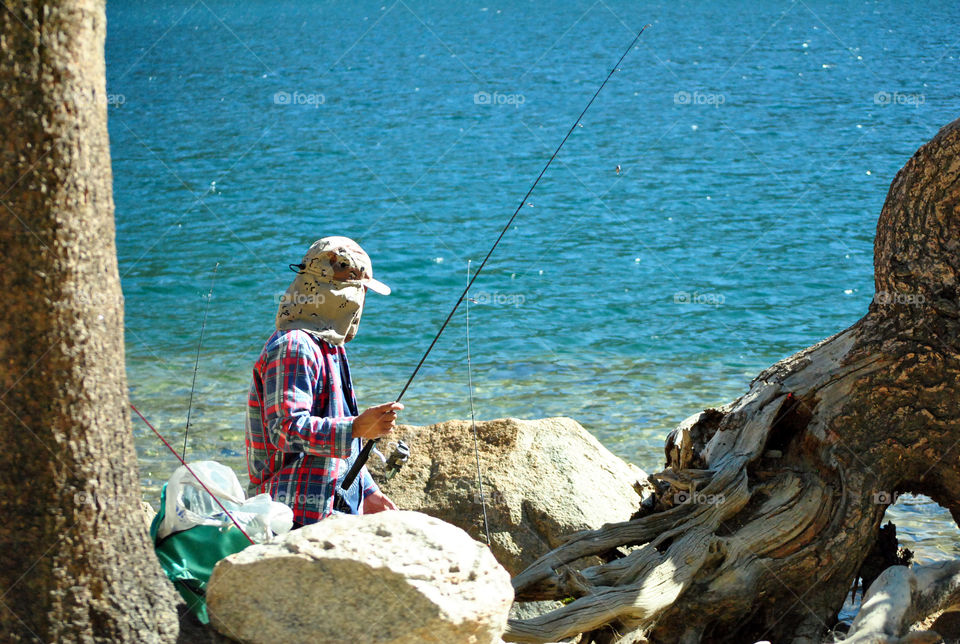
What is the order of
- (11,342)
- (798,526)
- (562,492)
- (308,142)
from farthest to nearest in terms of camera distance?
(308,142) < (562,492) < (798,526) < (11,342)

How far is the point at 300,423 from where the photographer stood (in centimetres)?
365

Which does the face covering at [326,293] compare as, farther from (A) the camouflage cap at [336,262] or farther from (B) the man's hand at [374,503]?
(B) the man's hand at [374,503]

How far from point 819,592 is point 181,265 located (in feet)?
39.3

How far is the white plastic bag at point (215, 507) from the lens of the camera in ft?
11.3

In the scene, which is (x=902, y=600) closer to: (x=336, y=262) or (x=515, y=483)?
(x=515, y=483)

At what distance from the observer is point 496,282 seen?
46.1 feet

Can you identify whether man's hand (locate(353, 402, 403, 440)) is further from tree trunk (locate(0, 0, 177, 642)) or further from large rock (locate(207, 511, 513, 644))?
tree trunk (locate(0, 0, 177, 642))

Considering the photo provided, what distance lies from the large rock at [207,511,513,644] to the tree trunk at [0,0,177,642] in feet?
0.95

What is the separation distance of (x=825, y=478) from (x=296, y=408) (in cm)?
253

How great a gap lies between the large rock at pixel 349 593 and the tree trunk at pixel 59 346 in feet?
0.95

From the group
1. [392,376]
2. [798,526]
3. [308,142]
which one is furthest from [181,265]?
[798,526]

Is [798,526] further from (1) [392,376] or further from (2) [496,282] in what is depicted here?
(2) [496,282]

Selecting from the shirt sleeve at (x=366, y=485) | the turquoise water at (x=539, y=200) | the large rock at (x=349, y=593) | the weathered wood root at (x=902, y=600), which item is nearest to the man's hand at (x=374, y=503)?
the shirt sleeve at (x=366, y=485)

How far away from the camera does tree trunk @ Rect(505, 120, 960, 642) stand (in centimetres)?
457
